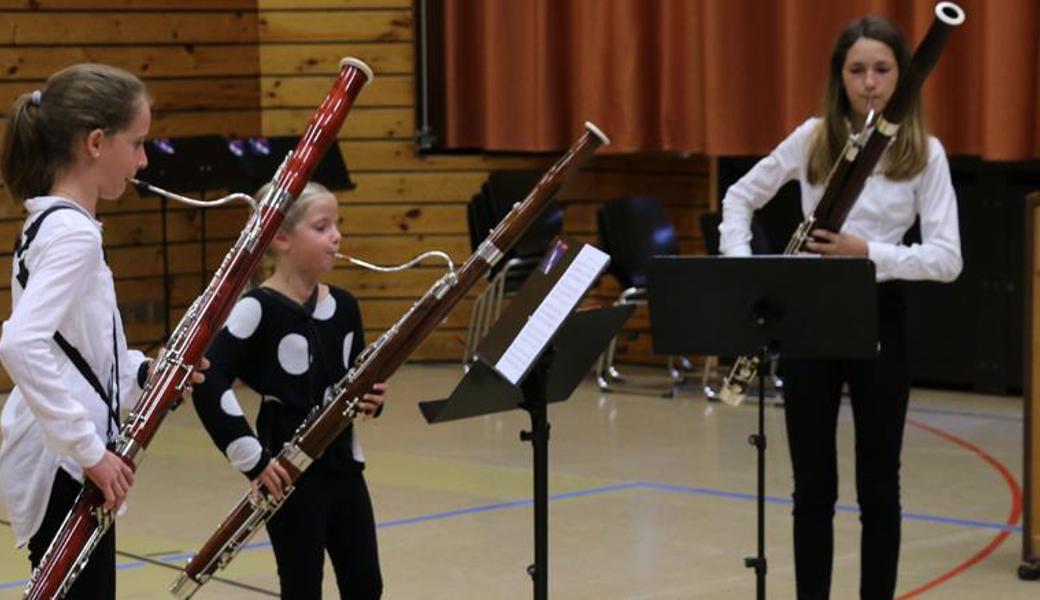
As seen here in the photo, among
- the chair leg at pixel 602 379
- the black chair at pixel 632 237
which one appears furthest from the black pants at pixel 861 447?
the chair leg at pixel 602 379

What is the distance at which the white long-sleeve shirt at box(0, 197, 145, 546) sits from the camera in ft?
8.70

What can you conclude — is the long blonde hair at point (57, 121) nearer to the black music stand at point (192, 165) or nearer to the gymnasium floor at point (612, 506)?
the gymnasium floor at point (612, 506)

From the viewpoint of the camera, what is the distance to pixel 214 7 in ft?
30.2

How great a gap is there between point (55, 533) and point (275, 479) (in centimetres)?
64

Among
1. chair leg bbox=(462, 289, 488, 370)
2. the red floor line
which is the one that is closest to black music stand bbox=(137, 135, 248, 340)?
chair leg bbox=(462, 289, 488, 370)

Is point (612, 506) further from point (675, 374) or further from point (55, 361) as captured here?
point (55, 361)

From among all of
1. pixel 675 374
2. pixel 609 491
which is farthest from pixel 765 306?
pixel 675 374

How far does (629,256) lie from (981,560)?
337 cm

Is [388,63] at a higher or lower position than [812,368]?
higher

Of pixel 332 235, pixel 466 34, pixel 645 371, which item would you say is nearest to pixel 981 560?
pixel 332 235

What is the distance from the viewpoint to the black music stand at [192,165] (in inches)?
317

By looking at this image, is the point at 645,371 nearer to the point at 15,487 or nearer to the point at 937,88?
the point at 937,88

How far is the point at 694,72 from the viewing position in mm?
8453

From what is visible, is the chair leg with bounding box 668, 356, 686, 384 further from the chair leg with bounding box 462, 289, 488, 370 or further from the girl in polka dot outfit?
the girl in polka dot outfit
